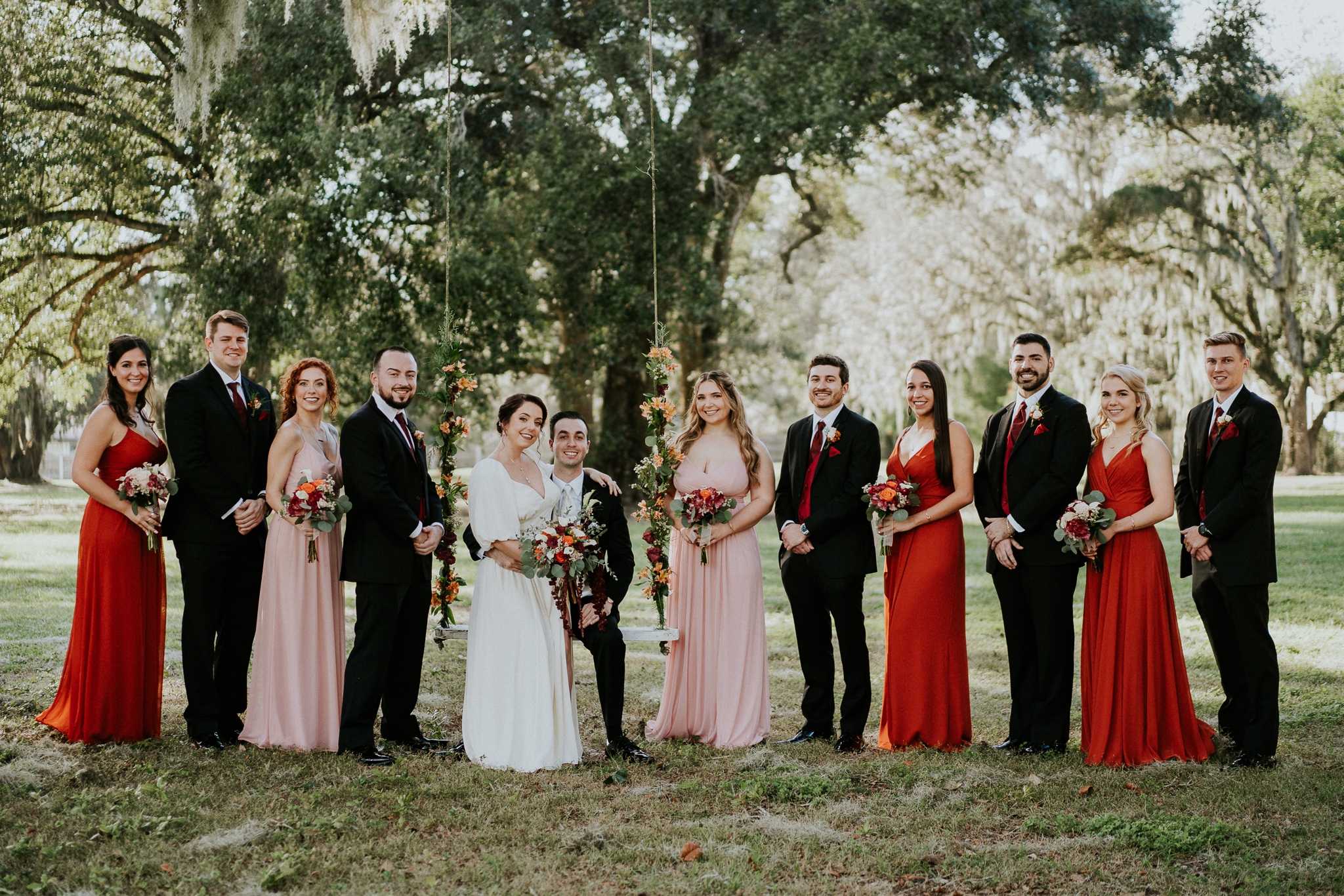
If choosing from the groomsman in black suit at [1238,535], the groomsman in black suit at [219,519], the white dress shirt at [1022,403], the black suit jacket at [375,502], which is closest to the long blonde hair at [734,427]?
the white dress shirt at [1022,403]

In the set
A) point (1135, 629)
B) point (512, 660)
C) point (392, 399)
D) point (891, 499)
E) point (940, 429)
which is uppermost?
point (392, 399)

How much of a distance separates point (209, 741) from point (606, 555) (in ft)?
7.88

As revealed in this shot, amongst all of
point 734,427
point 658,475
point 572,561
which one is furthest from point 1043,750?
point 572,561

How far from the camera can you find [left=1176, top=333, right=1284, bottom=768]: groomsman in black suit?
5.93 metres

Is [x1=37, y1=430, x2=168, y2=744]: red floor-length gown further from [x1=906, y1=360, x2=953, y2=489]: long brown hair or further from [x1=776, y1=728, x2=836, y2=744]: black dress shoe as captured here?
[x1=906, y1=360, x2=953, y2=489]: long brown hair

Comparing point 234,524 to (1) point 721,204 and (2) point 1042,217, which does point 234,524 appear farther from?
(2) point 1042,217

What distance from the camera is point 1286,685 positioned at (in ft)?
26.9

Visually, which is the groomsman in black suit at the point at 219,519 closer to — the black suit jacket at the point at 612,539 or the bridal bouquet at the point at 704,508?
the black suit jacket at the point at 612,539

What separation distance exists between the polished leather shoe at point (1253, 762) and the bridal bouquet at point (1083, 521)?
4.38ft

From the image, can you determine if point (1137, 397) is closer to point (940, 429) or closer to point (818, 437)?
point (940, 429)

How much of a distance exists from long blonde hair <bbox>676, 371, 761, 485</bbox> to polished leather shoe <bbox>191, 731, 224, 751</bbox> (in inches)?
121

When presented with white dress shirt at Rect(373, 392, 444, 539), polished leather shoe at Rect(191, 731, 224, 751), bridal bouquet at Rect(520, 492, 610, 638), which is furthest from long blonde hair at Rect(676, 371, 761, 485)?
polished leather shoe at Rect(191, 731, 224, 751)

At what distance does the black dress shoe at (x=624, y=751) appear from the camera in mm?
6184

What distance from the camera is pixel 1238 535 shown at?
235 inches
